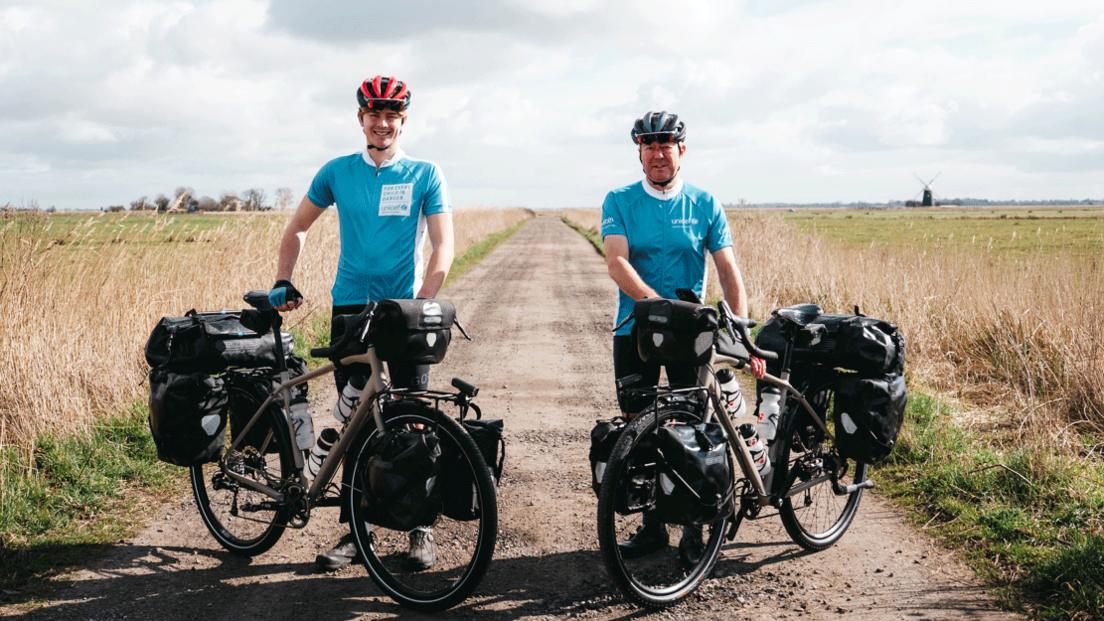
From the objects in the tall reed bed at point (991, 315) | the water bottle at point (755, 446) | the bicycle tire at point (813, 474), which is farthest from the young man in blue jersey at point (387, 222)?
the tall reed bed at point (991, 315)

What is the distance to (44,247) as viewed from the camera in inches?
277

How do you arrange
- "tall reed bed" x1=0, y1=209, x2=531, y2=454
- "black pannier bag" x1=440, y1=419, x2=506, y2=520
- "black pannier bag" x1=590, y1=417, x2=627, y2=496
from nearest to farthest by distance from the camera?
"black pannier bag" x1=440, y1=419, x2=506, y2=520 < "black pannier bag" x1=590, y1=417, x2=627, y2=496 < "tall reed bed" x1=0, y1=209, x2=531, y2=454

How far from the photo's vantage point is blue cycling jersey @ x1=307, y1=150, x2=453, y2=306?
4.19 metres

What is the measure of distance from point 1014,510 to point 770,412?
179 centimetres

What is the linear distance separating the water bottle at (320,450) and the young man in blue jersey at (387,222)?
10.9 inches

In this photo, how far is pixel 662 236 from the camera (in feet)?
13.8

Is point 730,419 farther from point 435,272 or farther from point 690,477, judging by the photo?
point 435,272

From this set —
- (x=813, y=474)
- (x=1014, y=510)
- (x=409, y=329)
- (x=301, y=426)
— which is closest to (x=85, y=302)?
(x=301, y=426)

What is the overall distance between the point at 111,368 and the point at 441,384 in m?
3.10

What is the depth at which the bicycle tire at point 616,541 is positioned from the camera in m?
3.63

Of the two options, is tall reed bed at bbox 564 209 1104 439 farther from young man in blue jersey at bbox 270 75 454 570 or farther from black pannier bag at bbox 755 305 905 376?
young man in blue jersey at bbox 270 75 454 570

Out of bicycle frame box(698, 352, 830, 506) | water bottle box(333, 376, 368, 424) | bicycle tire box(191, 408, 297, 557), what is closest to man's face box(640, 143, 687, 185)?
bicycle frame box(698, 352, 830, 506)

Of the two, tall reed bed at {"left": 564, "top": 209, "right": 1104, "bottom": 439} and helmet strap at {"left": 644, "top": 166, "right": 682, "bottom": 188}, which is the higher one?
helmet strap at {"left": 644, "top": 166, "right": 682, "bottom": 188}

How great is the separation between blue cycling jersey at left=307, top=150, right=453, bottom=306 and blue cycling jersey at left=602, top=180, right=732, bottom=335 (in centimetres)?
93
